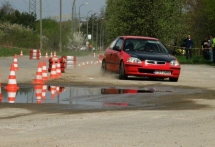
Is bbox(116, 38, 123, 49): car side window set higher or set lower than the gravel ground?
higher

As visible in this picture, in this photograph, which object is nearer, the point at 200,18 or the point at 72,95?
the point at 72,95

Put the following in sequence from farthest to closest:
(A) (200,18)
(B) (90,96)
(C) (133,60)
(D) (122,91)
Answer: (A) (200,18), (C) (133,60), (D) (122,91), (B) (90,96)

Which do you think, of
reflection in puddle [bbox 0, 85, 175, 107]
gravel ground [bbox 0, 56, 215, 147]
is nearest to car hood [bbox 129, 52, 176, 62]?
reflection in puddle [bbox 0, 85, 175, 107]

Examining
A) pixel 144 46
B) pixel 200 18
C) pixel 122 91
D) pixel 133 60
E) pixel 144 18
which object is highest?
pixel 200 18

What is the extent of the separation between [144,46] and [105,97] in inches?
348

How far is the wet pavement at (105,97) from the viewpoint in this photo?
1338 centimetres

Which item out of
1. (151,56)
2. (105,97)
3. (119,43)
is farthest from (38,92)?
(119,43)

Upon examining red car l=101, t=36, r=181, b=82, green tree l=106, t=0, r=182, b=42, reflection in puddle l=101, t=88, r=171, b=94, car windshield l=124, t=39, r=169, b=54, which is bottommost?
reflection in puddle l=101, t=88, r=171, b=94

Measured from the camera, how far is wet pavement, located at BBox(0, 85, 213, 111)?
13.4 metres

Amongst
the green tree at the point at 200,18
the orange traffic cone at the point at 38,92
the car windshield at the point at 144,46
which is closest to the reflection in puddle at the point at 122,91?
the orange traffic cone at the point at 38,92

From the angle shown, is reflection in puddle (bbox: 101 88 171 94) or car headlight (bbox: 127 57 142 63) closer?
reflection in puddle (bbox: 101 88 171 94)

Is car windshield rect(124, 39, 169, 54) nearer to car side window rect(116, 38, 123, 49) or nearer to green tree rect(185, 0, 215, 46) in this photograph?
car side window rect(116, 38, 123, 49)

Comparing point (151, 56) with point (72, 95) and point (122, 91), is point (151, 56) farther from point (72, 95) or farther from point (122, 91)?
point (72, 95)

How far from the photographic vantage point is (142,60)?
73.8 feet
